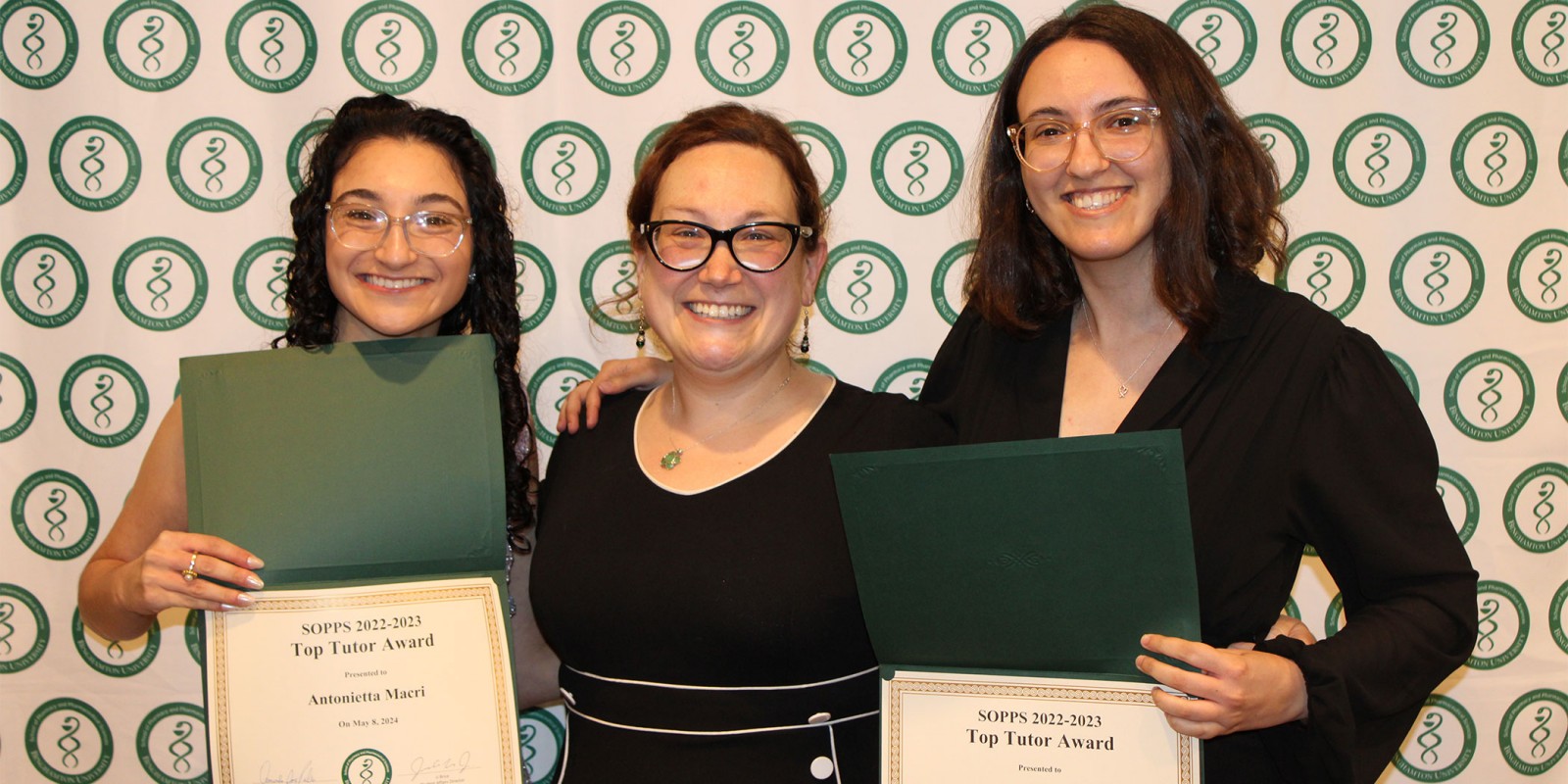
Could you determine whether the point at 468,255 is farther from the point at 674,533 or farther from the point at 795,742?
the point at 795,742

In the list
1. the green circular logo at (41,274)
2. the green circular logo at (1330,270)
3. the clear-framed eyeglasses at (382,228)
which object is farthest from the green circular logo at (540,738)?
the green circular logo at (1330,270)

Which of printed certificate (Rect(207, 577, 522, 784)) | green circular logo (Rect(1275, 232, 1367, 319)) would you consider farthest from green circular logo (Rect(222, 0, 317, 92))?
green circular logo (Rect(1275, 232, 1367, 319))

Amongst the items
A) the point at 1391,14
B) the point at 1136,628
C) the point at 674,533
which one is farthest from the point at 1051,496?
the point at 1391,14

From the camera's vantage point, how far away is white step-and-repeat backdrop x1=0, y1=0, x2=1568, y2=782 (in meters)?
2.32

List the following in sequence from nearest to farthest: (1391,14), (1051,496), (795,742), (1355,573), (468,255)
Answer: (1051,496)
(1355,573)
(795,742)
(468,255)
(1391,14)

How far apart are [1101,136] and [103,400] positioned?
2.08 metres

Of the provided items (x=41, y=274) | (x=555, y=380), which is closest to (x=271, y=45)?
(x=41, y=274)

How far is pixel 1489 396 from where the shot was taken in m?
2.36

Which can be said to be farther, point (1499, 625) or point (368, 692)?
point (1499, 625)

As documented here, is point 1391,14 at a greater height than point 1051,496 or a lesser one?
greater

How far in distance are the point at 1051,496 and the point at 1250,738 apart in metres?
0.51

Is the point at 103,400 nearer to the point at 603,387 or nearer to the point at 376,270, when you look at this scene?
the point at 376,270

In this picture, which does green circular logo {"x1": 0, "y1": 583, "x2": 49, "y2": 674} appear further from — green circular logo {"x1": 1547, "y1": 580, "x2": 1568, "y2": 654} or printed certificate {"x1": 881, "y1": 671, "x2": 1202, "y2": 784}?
green circular logo {"x1": 1547, "y1": 580, "x2": 1568, "y2": 654}

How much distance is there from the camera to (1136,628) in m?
1.35
